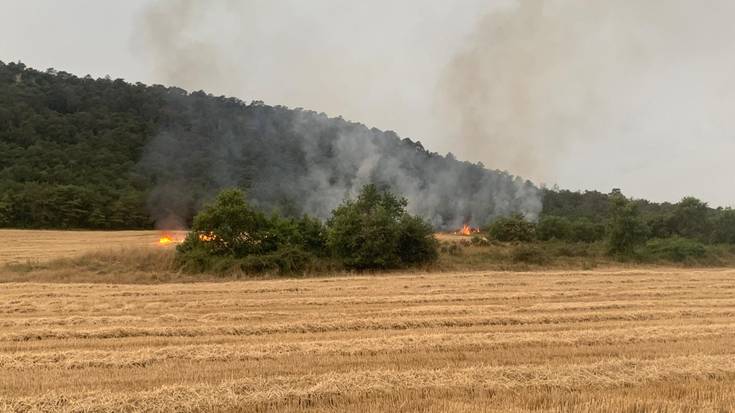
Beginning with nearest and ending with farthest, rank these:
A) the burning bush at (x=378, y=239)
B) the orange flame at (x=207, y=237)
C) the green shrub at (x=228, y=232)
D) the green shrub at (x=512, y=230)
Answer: the green shrub at (x=228, y=232), the orange flame at (x=207, y=237), the burning bush at (x=378, y=239), the green shrub at (x=512, y=230)

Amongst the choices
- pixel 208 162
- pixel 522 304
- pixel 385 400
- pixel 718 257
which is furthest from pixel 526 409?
pixel 208 162

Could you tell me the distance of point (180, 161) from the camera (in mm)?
78812

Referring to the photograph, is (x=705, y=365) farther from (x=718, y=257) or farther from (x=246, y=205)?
(x=718, y=257)

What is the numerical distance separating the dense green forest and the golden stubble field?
3680 cm

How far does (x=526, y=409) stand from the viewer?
693cm

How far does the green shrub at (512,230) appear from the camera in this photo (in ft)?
153

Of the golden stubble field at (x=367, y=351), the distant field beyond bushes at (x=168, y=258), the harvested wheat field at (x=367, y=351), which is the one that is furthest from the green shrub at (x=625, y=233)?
the golden stubble field at (x=367, y=351)

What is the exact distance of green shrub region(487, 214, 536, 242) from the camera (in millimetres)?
46781

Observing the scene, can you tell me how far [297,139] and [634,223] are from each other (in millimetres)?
65756

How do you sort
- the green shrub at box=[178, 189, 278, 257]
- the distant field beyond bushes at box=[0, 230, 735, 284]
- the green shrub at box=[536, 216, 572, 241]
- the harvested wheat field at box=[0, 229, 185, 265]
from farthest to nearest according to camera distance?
1. the green shrub at box=[536, 216, 572, 241]
2. the harvested wheat field at box=[0, 229, 185, 265]
3. the green shrub at box=[178, 189, 278, 257]
4. the distant field beyond bushes at box=[0, 230, 735, 284]

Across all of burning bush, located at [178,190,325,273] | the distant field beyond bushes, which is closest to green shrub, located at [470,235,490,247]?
the distant field beyond bushes

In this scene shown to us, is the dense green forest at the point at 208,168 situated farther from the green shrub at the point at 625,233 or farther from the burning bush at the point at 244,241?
the burning bush at the point at 244,241

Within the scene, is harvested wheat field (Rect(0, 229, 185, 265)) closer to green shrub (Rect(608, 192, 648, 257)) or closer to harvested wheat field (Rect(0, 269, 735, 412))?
harvested wheat field (Rect(0, 269, 735, 412))

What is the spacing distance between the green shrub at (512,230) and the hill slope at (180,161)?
25.1 m
